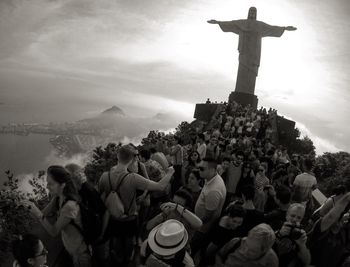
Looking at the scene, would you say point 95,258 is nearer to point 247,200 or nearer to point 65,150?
point 247,200

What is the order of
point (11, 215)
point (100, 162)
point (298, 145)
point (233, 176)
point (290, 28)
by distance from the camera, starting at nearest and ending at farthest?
1. point (11, 215)
2. point (233, 176)
3. point (100, 162)
4. point (298, 145)
5. point (290, 28)

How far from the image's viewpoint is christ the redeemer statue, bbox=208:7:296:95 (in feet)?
89.8

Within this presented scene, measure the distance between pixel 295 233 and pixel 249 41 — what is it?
26014 mm

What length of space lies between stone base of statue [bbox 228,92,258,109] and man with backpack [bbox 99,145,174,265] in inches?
946

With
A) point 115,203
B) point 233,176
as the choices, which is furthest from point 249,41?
point 115,203

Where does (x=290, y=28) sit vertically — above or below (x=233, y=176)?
above

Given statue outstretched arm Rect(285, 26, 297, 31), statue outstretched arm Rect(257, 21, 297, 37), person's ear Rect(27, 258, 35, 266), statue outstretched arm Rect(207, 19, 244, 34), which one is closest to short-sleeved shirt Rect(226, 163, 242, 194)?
person's ear Rect(27, 258, 35, 266)

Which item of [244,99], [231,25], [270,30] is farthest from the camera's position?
[270,30]

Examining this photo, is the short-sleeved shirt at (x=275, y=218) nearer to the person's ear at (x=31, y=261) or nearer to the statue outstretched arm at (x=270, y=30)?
the person's ear at (x=31, y=261)

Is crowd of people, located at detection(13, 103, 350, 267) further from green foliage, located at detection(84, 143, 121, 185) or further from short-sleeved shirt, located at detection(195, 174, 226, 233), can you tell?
green foliage, located at detection(84, 143, 121, 185)

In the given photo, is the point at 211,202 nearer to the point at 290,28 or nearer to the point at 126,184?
the point at 126,184

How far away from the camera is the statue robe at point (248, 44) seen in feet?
89.8

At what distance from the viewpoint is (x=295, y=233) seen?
327 cm

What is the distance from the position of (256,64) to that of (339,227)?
2528cm
